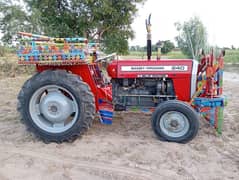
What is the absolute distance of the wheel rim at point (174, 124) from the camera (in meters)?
3.48


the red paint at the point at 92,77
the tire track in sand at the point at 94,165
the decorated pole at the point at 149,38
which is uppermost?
the decorated pole at the point at 149,38

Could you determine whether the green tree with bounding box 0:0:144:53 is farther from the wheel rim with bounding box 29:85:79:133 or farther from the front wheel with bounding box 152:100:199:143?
the front wheel with bounding box 152:100:199:143

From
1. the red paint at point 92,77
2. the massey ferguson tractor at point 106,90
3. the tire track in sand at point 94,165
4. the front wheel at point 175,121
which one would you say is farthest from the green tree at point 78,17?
the tire track in sand at point 94,165

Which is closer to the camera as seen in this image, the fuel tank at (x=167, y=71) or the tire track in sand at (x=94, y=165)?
the tire track in sand at (x=94, y=165)

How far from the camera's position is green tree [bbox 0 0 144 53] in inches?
462

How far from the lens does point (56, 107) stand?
12.0ft

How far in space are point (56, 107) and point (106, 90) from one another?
2.90 feet

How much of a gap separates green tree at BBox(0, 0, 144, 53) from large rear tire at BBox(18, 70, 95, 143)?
8.71 meters

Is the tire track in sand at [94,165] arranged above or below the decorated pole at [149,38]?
below

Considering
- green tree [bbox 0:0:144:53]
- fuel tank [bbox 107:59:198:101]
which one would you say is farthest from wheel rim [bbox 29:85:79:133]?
green tree [bbox 0:0:144:53]

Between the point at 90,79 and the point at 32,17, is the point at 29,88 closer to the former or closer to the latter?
the point at 90,79

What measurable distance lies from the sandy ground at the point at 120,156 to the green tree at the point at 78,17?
→ 28.3 ft

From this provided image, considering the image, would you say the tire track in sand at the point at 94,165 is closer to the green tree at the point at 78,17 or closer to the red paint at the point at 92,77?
the red paint at the point at 92,77

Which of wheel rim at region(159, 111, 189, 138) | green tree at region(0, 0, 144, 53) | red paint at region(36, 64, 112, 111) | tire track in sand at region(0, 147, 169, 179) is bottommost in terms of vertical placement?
tire track in sand at region(0, 147, 169, 179)
